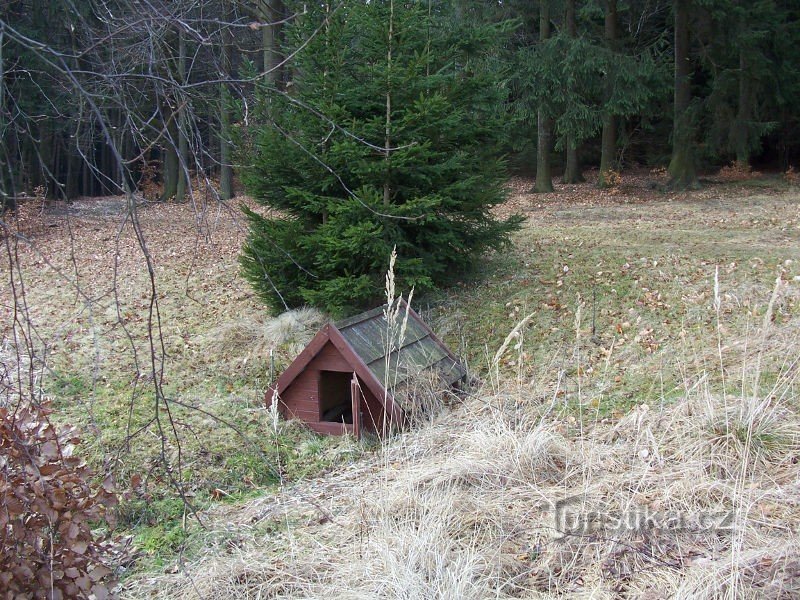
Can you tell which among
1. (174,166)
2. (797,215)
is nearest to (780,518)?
(797,215)

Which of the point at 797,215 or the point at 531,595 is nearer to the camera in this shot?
the point at 531,595

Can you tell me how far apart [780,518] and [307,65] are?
5901 mm

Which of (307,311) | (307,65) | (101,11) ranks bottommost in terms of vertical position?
(307,311)

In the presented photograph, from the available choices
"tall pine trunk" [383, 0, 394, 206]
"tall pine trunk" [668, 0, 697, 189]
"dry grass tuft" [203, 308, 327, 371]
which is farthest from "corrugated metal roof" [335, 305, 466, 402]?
"tall pine trunk" [668, 0, 697, 189]

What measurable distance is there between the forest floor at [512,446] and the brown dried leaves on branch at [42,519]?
257 mm

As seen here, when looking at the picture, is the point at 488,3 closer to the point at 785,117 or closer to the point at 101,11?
the point at 785,117

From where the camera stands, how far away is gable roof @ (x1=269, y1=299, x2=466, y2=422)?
5.30 meters

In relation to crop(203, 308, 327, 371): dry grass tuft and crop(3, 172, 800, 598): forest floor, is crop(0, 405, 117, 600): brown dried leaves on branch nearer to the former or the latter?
crop(3, 172, 800, 598): forest floor

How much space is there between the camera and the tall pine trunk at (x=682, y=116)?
666 inches

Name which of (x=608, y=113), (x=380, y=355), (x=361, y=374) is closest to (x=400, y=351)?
(x=380, y=355)

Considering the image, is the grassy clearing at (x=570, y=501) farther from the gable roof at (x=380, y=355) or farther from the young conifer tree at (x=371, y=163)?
the young conifer tree at (x=371, y=163)

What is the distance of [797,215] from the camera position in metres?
12.1

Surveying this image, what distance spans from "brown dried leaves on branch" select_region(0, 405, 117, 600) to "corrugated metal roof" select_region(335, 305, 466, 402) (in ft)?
8.75

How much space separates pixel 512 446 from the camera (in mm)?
4031
